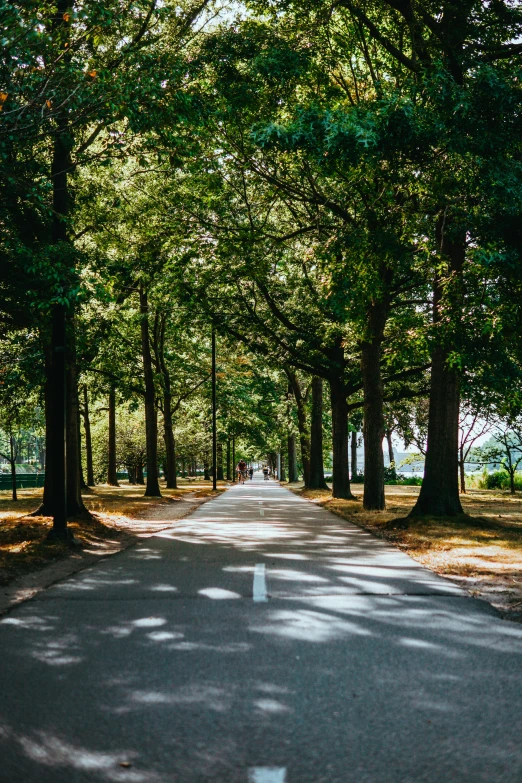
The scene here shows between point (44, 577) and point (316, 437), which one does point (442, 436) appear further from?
point (316, 437)

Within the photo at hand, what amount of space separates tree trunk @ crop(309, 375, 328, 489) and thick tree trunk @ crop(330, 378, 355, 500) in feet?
14.7

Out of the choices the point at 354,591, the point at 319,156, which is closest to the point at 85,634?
the point at 354,591

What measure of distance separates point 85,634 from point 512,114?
8713 millimetres

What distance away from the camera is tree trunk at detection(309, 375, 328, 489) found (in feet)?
107

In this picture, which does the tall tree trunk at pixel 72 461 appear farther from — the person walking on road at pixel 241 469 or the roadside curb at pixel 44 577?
the person walking on road at pixel 241 469

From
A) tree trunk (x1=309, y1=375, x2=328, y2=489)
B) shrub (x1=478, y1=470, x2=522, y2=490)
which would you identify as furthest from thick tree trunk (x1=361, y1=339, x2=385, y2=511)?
shrub (x1=478, y1=470, x2=522, y2=490)

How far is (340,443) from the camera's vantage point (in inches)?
1099

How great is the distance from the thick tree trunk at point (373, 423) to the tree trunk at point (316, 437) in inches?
454

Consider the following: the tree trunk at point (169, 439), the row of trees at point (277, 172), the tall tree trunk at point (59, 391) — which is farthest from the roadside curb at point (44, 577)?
the tree trunk at point (169, 439)

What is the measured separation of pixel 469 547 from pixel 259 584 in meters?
4.95

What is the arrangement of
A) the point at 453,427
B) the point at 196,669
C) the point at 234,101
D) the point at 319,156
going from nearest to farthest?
the point at 196,669 < the point at 319,156 < the point at 234,101 < the point at 453,427

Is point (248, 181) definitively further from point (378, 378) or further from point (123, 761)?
point (123, 761)

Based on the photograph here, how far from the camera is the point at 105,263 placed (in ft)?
42.1

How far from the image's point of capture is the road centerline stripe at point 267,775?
323cm
